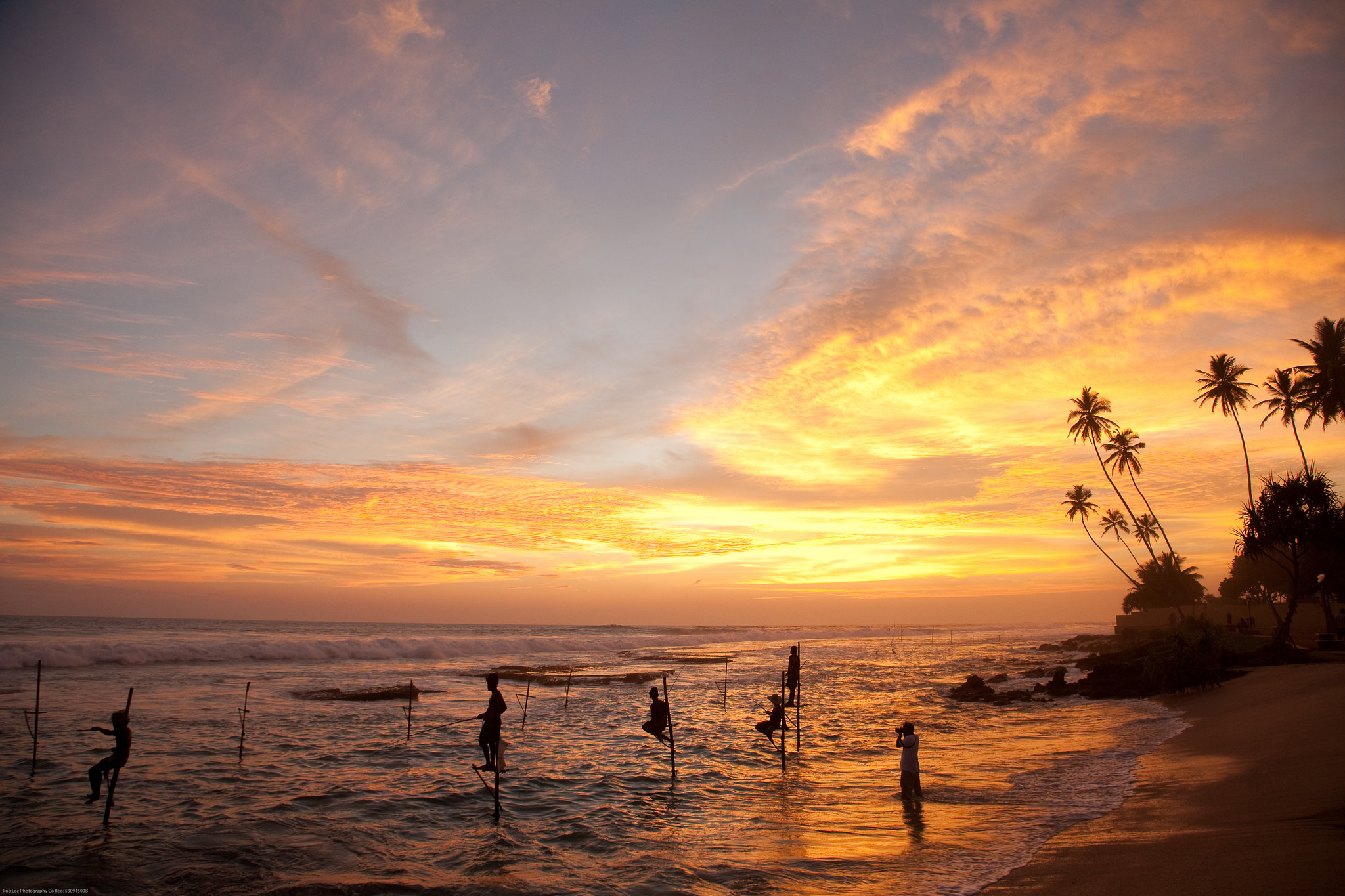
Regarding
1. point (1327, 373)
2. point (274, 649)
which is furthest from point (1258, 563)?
point (274, 649)

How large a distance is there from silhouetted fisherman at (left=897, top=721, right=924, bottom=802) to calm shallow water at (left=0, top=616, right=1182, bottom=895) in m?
Answer: 0.55

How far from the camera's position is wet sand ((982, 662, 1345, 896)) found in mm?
8969

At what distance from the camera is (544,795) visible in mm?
18797

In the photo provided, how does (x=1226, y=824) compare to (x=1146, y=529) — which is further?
(x=1146, y=529)

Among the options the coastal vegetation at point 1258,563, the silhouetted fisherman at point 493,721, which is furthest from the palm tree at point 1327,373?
Result: the silhouetted fisherman at point 493,721

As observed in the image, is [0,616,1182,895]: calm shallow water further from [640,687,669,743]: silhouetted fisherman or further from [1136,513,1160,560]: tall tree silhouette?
[1136,513,1160,560]: tall tree silhouette

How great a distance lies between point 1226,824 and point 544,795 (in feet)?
50.3

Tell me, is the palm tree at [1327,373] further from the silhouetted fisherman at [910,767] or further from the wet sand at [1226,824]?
the silhouetted fisherman at [910,767]

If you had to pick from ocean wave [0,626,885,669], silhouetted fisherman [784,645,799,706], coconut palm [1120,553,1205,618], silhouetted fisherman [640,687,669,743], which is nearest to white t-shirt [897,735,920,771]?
silhouetted fisherman [640,687,669,743]

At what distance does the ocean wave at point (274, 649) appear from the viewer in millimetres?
45906

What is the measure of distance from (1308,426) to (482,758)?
57822 millimetres

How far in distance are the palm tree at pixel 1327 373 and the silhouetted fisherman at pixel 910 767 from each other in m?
47.0

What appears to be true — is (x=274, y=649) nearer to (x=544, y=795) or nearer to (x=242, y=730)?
(x=242, y=730)

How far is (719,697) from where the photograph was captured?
42000mm
